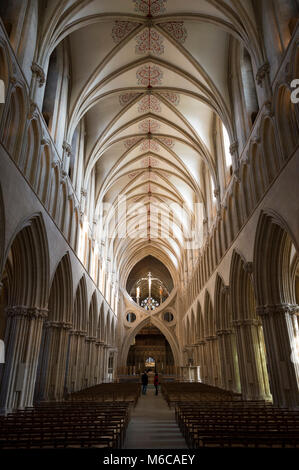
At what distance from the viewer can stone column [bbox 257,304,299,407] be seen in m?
9.67

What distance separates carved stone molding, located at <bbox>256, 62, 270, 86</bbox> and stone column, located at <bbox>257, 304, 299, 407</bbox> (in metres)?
7.66

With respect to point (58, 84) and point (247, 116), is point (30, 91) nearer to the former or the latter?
point (58, 84)

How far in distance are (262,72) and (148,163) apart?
1468 centimetres

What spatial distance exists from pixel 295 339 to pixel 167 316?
31.7 meters

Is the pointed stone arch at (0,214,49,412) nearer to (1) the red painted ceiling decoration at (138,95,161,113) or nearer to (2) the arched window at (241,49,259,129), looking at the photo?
(2) the arched window at (241,49,259,129)

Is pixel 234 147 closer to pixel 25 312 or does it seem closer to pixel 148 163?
pixel 25 312

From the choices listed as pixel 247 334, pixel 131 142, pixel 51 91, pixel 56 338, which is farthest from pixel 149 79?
pixel 56 338

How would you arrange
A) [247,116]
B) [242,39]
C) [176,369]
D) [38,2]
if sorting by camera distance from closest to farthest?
[38,2] < [242,39] < [247,116] < [176,369]

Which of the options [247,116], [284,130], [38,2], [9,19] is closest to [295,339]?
[284,130]

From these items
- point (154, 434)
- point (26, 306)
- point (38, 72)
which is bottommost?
point (154, 434)

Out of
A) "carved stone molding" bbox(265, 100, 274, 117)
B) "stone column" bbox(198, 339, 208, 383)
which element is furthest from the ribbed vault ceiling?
"stone column" bbox(198, 339, 208, 383)

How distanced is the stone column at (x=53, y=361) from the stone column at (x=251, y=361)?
7.68 m

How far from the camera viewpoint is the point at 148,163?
25062mm

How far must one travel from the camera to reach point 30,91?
10.3m
